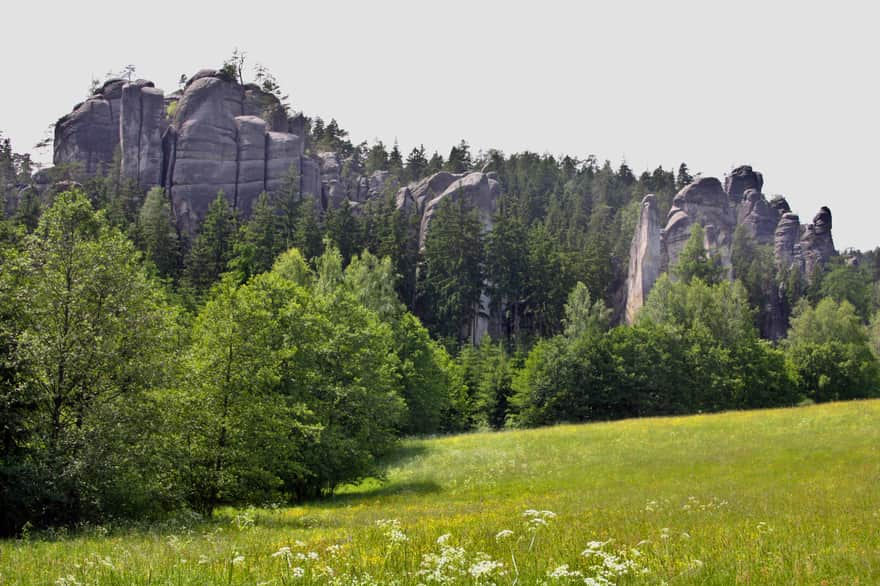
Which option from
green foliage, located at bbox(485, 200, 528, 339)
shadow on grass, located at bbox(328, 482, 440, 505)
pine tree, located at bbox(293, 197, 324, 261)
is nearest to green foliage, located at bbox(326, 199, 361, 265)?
pine tree, located at bbox(293, 197, 324, 261)

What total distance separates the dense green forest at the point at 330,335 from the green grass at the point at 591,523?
3620 millimetres

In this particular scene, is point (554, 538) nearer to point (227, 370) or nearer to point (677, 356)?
point (227, 370)

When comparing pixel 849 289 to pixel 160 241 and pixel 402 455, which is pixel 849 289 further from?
pixel 160 241

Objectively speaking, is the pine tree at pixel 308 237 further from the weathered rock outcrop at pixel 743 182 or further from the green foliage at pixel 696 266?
the weathered rock outcrop at pixel 743 182

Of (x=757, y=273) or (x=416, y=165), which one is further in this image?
(x=416, y=165)

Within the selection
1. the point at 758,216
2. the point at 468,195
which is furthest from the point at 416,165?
the point at 758,216

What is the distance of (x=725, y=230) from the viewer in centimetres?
12788

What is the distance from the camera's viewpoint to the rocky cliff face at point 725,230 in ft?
334

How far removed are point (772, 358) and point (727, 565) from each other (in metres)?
76.9

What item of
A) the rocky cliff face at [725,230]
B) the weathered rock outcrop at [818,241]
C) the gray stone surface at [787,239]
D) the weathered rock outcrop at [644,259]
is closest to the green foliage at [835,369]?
the weathered rock outcrop at [644,259]

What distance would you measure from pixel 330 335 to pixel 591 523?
27.7m

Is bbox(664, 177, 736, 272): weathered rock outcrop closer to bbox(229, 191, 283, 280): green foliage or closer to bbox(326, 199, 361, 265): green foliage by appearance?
bbox(326, 199, 361, 265): green foliage

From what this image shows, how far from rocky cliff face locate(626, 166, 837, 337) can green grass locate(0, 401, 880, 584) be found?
60.1m

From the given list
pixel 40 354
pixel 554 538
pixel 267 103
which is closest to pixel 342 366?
pixel 40 354
